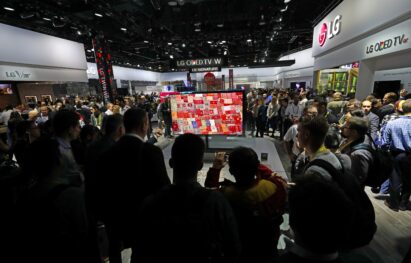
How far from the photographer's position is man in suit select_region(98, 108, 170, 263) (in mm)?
1668

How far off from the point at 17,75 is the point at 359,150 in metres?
11.3

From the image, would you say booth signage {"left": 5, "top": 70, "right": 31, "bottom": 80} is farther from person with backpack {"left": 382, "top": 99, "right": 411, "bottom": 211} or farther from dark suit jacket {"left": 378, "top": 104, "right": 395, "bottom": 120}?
dark suit jacket {"left": 378, "top": 104, "right": 395, "bottom": 120}

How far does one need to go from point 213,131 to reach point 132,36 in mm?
12977

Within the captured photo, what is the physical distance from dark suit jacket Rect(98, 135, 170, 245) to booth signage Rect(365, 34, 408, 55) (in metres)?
5.73

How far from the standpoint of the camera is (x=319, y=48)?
32.8 ft

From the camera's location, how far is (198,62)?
8.62m

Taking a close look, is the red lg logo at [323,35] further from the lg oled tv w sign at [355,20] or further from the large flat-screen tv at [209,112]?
the large flat-screen tv at [209,112]

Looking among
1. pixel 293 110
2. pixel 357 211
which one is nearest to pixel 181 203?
pixel 357 211

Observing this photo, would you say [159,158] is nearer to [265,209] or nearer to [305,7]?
[265,209]

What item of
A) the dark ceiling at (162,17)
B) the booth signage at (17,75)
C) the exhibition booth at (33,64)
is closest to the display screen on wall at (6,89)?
the exhibition booth at (33,64)

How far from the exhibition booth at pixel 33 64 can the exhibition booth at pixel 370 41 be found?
11950 mm

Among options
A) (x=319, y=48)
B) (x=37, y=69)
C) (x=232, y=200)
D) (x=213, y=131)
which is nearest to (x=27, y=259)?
(x=232, y=200)

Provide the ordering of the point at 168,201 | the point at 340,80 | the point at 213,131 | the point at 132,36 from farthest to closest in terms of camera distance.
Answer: the point at 132,36 → the point at 340,80 → the point at 213,131 → the point at 168,201

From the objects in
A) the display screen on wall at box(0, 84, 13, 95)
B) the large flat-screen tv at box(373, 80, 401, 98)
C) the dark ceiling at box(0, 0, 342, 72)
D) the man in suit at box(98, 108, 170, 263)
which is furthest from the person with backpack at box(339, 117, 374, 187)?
the display screen on wall at box(0, 84, 13, 95)
